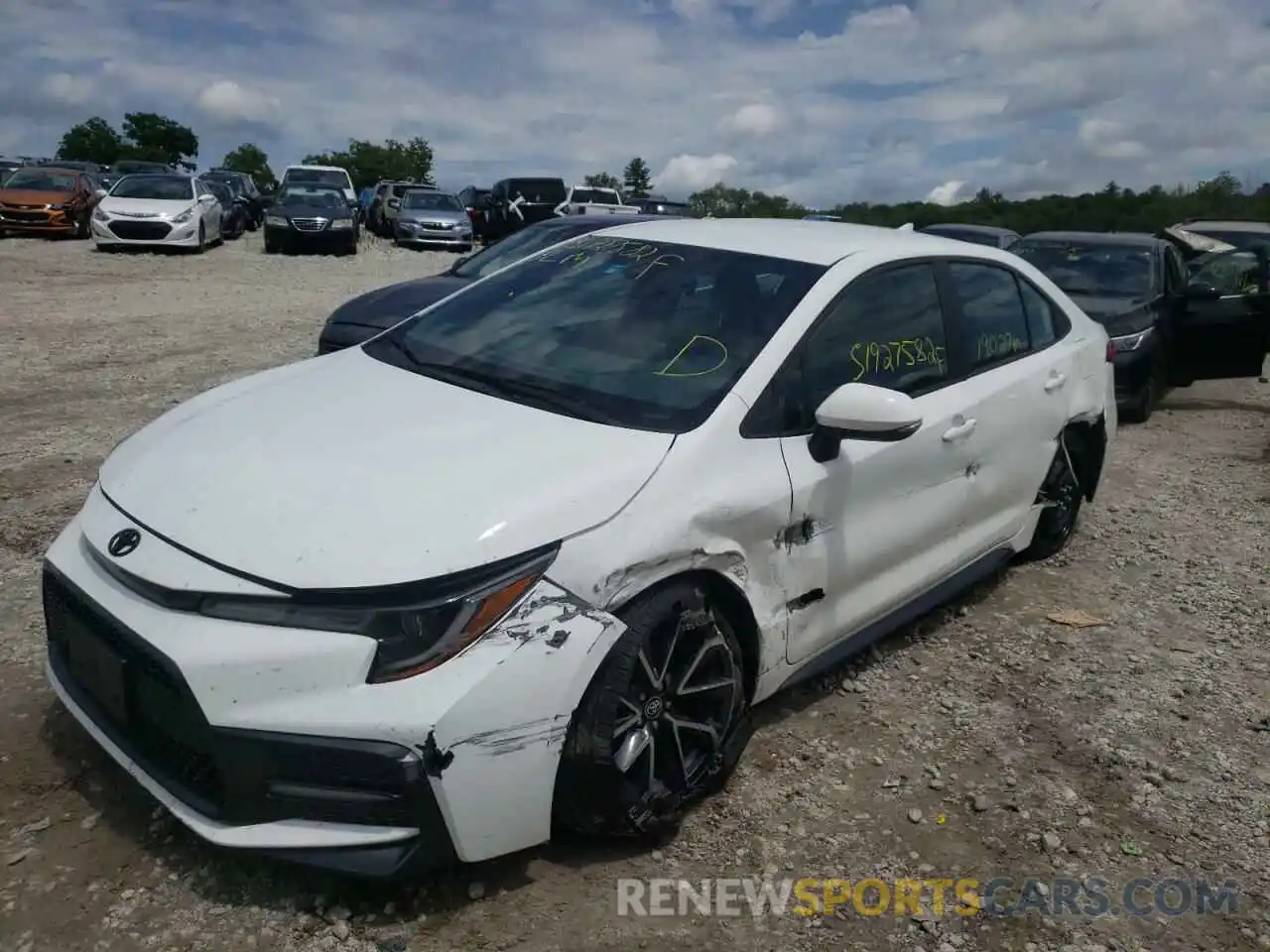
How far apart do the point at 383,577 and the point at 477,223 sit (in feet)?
91.3

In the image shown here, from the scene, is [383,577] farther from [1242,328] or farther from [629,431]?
[1242,328]

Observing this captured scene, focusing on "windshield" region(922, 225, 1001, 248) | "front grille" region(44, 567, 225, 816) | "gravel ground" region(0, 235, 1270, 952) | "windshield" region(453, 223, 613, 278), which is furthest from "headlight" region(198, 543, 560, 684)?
"windshield" region(922, 225, 1001, 248)

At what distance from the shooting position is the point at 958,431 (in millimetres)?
3812

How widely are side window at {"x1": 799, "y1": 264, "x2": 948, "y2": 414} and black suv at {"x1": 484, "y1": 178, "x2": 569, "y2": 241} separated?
76.0 ft

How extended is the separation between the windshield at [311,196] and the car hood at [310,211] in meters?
0.09

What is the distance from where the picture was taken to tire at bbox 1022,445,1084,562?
189 inches

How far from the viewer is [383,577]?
2305 millimetres

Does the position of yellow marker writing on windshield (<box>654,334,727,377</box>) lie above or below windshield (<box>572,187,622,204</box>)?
below

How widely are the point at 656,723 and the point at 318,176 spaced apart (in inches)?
996

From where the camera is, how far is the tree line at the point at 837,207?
44156 millimetres

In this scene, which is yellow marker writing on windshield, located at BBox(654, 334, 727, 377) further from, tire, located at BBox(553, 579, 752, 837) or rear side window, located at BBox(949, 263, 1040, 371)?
rear side window, located at BBox(949, 263, 1040, 371)

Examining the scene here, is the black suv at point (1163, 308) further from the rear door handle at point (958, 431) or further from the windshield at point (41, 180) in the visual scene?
the windshield at point (41, 180)

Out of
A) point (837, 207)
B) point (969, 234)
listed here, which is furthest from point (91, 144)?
point (969, 234)

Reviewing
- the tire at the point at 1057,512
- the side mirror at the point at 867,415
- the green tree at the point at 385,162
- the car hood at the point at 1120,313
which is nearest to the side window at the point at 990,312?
the tire at the point at 1057,512
